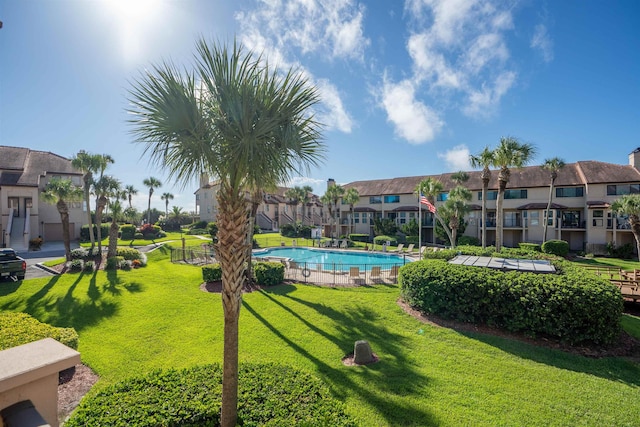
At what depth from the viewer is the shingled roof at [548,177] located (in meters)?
31.3

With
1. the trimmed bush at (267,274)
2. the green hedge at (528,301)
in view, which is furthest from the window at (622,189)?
the trimmed bush at (267,274)

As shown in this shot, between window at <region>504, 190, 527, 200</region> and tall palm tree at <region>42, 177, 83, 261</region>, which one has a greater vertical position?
window at <region>504, 190, 527, 200</region>

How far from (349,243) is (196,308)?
1059 inches

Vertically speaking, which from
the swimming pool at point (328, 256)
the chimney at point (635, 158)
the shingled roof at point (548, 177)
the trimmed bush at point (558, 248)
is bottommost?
the swimming pool at point (328, 256)

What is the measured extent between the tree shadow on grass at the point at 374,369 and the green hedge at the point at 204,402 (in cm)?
193

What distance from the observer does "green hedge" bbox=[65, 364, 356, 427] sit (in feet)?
14.2

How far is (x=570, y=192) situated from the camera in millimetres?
33469

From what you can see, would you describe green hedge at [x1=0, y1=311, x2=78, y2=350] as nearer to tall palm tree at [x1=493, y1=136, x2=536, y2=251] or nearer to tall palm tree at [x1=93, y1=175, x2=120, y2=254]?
tall palm tree at [x1=93, y1=175, x2=120, y2=254]

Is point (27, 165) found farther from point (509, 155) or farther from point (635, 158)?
point (635, 158)

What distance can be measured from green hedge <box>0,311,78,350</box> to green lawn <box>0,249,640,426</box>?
37.1 inches

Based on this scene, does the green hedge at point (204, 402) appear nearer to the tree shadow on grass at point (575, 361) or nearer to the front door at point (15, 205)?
the tree shadow on grass at point (575, 361)

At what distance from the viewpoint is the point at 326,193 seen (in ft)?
150

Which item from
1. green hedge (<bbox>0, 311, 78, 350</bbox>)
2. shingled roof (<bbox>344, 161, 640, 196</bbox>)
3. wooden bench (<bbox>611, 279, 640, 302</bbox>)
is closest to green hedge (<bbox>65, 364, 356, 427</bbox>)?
green hedge (<bbox>0, 311, 78, 350</bbox>)

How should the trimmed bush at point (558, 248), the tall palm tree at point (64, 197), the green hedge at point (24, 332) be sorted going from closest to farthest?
the green hedge at point (24, 332) < the tall palm tree at point (64, 197) < the trimmed bush at point (558, 248)
